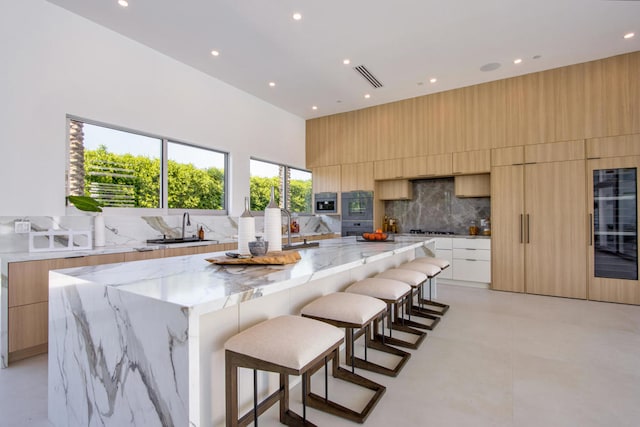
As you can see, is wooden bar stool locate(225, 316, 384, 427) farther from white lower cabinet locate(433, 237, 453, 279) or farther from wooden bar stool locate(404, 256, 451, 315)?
white lower cabinet locate(433, 237, 453, 279)

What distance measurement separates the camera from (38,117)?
9.23 ft

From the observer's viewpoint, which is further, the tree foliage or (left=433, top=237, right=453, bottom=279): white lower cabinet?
(left=433, top=237, right=453, bottom=279): white lower cabinet

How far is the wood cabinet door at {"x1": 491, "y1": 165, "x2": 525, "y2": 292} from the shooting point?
14.4 feet

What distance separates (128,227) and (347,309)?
9.44 feet

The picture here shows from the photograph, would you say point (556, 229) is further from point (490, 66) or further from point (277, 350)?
point (277, 350)

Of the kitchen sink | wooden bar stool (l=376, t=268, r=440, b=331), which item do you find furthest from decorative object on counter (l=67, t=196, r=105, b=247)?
wooden bar stool (l=376, t=268, r=440, b=331)

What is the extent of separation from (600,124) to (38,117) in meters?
6.28

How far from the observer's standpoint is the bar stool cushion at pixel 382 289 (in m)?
2.13

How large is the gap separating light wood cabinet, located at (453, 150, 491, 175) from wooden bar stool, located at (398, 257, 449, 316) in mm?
2032

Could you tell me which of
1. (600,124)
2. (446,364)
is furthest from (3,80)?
(600,124)

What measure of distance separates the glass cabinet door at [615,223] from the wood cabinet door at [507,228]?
811 millimetres

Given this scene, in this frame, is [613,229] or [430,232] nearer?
[613,229]

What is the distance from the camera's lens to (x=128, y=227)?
3408 millimetres

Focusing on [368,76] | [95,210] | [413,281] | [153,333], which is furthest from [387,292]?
[368,76]
